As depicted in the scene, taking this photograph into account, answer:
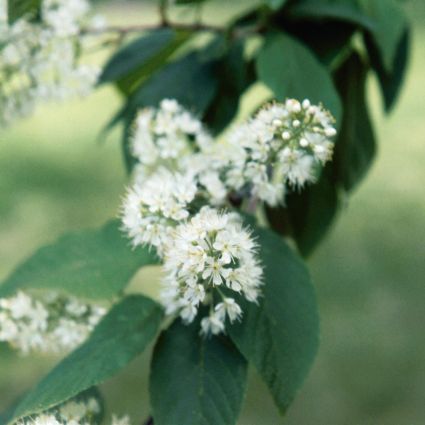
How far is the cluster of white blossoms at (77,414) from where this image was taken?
3.91ft

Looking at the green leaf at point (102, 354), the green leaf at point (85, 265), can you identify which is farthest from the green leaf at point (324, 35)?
the green leaf at point (102, 354)

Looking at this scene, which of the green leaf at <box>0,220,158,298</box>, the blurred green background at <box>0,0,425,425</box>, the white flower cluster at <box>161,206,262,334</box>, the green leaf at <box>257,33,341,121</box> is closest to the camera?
the white flower cluster at <box>161,206,262,334</box>

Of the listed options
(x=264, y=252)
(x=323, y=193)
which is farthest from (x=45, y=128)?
(x=264, y=252)

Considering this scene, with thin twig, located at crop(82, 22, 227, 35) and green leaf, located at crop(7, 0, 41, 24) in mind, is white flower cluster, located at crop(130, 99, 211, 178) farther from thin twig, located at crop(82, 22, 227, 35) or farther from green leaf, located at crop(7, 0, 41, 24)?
thin twig, located at crop(82, 22, 227, 35)

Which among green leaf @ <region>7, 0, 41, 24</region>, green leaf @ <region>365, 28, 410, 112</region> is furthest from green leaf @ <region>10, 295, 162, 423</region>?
green leaf @ <region>365, 28, 410, 112</region>

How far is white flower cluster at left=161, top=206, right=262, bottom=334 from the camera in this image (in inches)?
43.4

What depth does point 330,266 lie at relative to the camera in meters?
4.96

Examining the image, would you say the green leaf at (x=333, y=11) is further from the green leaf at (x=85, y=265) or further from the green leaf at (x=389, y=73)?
the green leaf at (x=85, y=265)

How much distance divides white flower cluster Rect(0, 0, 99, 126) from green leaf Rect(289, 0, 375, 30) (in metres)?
0.48

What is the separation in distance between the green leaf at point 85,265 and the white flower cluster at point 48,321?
0.16 ft

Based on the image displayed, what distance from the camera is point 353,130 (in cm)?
210

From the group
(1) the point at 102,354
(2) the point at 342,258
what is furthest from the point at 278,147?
(2) the point at 342,258

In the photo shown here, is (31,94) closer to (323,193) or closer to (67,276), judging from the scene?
(67,276)

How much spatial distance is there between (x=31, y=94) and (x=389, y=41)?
0.79m
